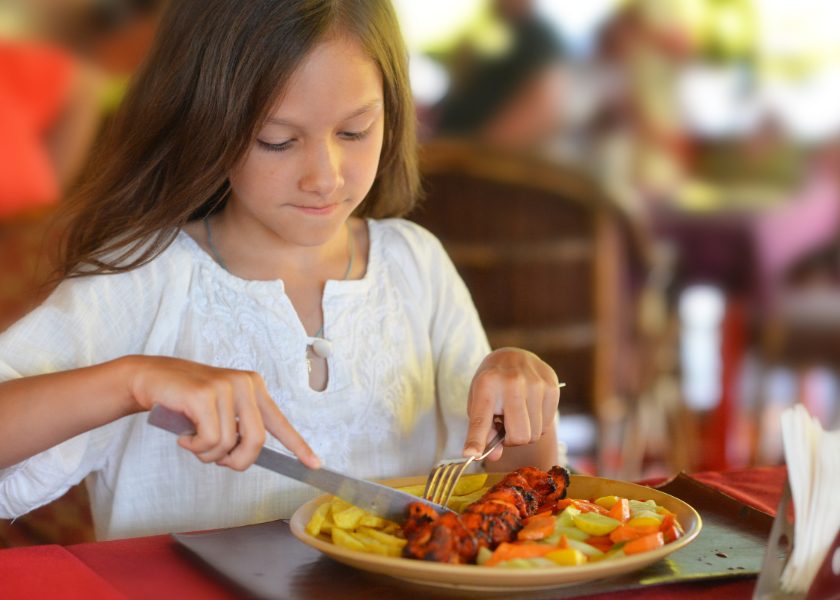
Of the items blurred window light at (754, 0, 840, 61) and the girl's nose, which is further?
blurred window light at (754, 0, 840, 61)

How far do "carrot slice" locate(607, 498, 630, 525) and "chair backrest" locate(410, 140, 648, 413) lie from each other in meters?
1.93

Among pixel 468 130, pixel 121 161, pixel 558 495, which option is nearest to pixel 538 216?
pixel 468 130

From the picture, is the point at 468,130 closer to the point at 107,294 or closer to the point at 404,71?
the point at 404,71

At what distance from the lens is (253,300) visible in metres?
1.15

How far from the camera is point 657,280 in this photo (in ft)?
13.0

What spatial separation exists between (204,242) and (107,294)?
0.18m

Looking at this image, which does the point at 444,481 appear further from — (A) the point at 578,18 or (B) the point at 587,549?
(A) the point at 578,18

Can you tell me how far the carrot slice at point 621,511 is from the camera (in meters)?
0.71

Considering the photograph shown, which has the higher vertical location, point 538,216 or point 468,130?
point 468,130

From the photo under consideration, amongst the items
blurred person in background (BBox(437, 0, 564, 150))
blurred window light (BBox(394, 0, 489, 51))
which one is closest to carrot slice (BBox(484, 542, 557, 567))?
blurred person in background (BBox(437, 0, 564, 150))

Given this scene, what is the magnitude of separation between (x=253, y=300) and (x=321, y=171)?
0.85 feet

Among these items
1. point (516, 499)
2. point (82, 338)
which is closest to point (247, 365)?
point (82, 338)

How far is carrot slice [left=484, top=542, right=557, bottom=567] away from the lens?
2.05 ft

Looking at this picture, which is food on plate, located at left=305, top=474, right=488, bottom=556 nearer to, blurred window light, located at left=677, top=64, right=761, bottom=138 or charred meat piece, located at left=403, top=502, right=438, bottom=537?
charred meat piece, located at left=403, top=502, right=438, bottom=537
